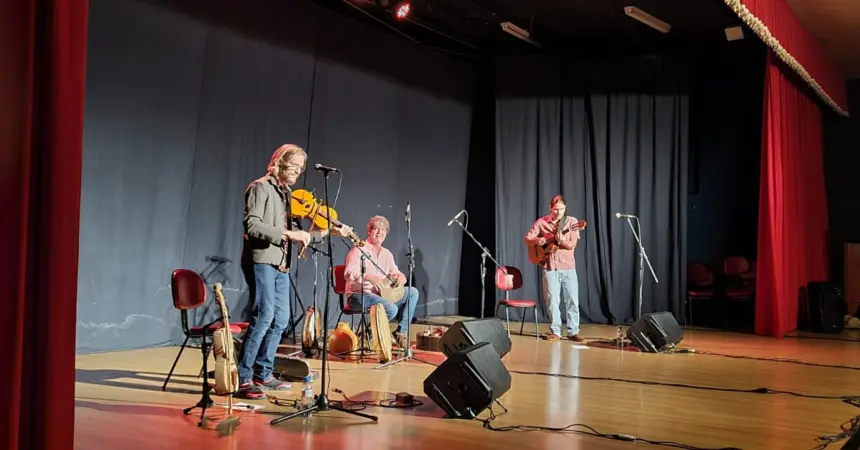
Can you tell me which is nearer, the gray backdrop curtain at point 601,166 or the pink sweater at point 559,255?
the pink sweater at point 559,255

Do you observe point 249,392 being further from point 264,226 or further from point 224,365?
point 264,226

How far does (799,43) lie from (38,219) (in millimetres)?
7991

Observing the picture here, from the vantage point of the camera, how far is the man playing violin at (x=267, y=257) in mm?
4137

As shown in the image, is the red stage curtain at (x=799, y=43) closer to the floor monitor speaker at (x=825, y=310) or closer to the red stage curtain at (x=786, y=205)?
the red stage curtain at (x=786, y=205)

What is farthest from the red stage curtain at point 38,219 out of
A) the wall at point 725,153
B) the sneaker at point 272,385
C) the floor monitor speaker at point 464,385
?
the wall at point 725,153

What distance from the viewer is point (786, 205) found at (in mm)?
8633

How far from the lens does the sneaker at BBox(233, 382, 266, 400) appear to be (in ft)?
14.0

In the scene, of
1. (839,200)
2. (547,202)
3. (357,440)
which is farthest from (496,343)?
(839,200)

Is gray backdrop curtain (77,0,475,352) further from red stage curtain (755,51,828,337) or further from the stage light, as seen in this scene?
red stage curtain (755,51,828,337)

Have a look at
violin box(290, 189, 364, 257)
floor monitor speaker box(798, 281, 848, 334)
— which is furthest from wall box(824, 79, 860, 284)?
violin box(290, 189, 364, 257)

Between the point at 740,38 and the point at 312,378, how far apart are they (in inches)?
275

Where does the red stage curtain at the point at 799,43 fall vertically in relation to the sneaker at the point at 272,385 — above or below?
above

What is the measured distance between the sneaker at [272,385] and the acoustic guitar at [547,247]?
3.75 metres

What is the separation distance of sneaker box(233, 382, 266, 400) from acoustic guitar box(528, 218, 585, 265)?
160 inches
